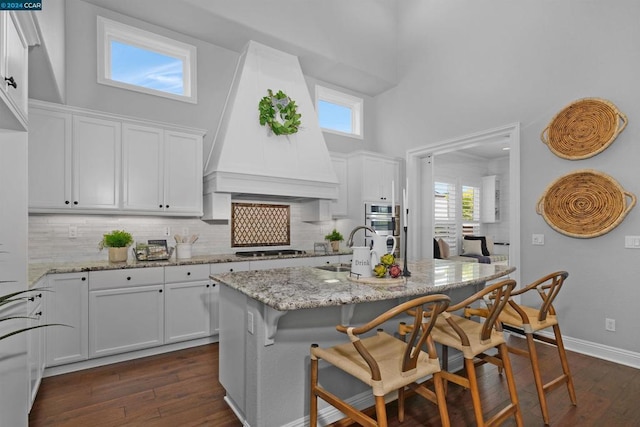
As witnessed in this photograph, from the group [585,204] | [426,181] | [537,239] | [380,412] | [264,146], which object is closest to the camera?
[380,412]

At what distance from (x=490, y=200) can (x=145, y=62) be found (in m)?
7.91

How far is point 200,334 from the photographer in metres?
3.50

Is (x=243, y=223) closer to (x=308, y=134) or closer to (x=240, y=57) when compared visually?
(x=308, y=134)

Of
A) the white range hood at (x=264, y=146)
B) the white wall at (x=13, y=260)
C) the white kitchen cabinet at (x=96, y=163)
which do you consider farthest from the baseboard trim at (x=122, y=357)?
the white range hood at (x=264, y=146)

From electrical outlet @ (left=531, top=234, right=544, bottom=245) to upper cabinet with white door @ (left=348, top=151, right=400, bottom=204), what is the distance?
2.05 m

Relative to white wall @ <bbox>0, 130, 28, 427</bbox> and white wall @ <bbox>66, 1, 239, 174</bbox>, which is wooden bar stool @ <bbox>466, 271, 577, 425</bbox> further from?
white wall @ <bbox>66, 1, 239, 174</bbox>

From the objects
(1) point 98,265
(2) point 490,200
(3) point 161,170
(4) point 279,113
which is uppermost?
(4) point 279,113

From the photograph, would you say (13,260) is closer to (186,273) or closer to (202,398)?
(202,398)

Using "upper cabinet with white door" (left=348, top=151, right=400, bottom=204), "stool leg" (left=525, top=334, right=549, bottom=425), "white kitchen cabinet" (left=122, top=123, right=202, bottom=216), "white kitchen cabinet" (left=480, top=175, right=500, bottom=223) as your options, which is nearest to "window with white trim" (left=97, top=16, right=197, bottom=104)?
"white kitchen cabinet" (left=122, top=123, right=202, bottom=216)

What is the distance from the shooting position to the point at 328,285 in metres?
1.96

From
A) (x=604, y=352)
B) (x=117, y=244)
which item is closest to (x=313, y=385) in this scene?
(x=117, y=244)

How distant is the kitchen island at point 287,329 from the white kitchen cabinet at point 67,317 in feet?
4.79

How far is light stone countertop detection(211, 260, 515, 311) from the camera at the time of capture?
5.31 feet

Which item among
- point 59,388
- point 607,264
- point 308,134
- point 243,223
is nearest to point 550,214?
point 607,264
